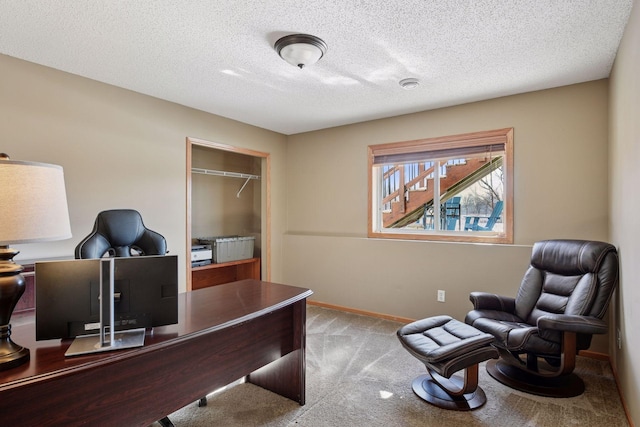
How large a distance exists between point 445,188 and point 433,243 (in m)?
0.67

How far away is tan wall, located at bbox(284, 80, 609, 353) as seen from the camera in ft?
10.1

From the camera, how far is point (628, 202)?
2.10 metres

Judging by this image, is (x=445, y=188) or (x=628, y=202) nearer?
(x=628, y=202)

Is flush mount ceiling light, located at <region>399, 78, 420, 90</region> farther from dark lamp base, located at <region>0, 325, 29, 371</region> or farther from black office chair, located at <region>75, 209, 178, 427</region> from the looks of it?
dark lamp base, located at <region>0, 325, 29, 371</region>

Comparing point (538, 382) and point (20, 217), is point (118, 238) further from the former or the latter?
point (538, 382)

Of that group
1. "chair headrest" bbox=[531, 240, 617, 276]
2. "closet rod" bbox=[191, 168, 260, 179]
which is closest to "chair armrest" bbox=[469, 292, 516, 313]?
"chair headrest" bbox=[531, 240, 617, 276]

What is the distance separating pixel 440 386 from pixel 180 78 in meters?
3.25

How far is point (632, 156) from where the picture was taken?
2.00m

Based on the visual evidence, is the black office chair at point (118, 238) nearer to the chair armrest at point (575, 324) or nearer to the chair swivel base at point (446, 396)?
the chair swivel base at point (446, 396)

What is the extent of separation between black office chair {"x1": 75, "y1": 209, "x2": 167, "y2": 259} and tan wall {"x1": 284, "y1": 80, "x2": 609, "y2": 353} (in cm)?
244

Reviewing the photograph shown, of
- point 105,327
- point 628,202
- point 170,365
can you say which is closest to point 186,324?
point 170,365

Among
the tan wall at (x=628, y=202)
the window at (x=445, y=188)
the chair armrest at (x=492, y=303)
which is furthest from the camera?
the window at (x=445, y=188)

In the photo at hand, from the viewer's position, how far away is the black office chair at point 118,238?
235 centimetres

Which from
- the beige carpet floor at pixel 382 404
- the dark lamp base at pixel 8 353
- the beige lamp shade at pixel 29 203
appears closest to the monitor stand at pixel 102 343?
the dark lamp base at pixel 8 353
